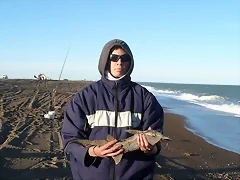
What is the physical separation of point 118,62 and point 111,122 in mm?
657

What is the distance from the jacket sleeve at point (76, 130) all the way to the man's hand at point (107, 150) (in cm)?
12

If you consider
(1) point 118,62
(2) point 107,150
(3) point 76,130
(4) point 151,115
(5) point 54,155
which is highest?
(1) point 118,62

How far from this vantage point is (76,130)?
289 cm

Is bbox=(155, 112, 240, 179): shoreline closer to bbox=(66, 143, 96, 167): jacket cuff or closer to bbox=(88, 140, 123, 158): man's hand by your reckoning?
bbox=(66, 143, 96, 167): jacket cuff

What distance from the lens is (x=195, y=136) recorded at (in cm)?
1354

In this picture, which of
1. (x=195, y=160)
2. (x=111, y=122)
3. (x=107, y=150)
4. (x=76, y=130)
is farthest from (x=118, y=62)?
(x=195, y=160)

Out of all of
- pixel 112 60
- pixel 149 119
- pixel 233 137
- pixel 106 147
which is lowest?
pixel 233 137

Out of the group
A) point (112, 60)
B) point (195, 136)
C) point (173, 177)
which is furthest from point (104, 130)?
point (195, 136)

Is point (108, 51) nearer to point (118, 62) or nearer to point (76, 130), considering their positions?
point (118, 62)

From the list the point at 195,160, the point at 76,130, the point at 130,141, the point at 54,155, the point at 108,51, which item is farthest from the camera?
the point at 195,160

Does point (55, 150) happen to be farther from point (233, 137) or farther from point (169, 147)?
point (233, 137)

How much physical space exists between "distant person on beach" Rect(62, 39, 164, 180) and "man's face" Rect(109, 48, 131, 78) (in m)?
0.01

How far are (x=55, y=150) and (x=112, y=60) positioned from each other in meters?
5.98

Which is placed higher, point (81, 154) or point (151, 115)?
point (151, 115)
